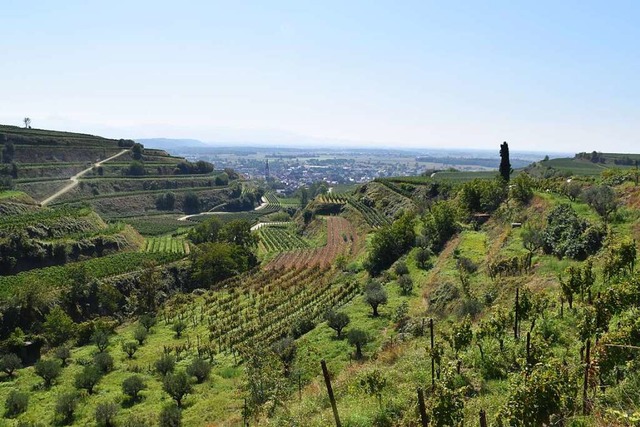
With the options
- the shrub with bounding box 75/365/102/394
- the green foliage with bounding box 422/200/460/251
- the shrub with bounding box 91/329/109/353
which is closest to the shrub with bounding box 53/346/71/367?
the shrub with bounding box 91/329/109/353

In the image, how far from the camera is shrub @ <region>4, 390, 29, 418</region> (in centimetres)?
2831

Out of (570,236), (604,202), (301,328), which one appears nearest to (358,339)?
(301,328)

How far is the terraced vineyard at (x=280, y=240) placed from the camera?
84.5 meters

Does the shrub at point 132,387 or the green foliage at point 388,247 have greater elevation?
the green foliage at point 388,247

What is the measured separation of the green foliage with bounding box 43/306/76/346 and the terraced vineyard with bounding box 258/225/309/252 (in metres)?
41.8

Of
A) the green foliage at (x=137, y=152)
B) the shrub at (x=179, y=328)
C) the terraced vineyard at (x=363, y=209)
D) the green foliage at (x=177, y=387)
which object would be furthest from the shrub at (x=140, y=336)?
the green foliage at (x=137, y=152)

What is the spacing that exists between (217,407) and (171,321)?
2479 cm

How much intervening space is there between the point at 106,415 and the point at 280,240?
216ft

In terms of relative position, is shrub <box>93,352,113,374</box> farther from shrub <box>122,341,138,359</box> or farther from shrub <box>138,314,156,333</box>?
shrub <box>138,314,156,333</box>

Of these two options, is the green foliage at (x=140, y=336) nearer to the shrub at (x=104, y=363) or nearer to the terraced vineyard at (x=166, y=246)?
the shrub at (x=104, y=363)

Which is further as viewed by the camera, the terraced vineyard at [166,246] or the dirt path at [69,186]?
the dirt path at [69,186]

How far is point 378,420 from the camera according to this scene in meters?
14.7

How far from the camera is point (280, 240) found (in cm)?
9112

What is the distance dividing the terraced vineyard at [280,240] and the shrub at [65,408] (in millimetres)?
54548
